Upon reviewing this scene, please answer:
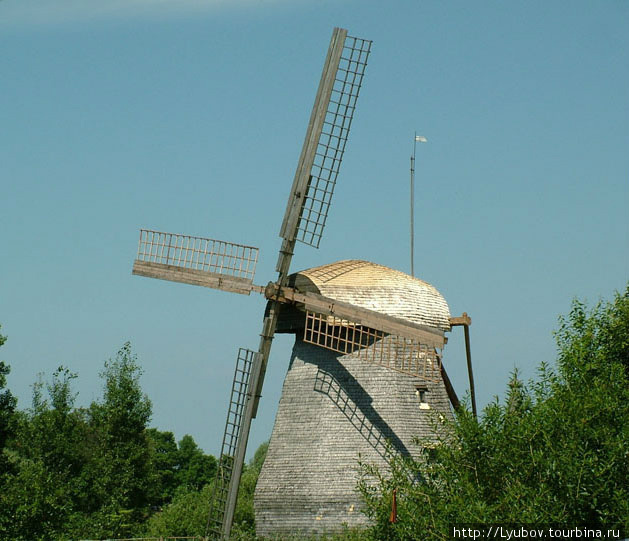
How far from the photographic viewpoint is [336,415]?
23.1 meters

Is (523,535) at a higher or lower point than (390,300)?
lower

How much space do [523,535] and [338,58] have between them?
1285 centimetres

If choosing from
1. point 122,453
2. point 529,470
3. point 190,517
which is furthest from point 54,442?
point 529,470

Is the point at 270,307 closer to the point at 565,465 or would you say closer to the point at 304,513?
the point at 304,513

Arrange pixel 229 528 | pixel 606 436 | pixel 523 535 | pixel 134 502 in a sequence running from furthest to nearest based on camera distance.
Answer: pixel 134 502
pixel 229 528
pixel 606 436
pixel 523 535

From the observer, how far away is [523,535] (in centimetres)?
1565

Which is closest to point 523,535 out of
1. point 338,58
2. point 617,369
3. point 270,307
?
point 617,369

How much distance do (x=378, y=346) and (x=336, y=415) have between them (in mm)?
1857

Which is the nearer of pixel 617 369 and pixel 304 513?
pixel 617 369

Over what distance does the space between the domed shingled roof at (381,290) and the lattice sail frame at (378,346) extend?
2.00 ft

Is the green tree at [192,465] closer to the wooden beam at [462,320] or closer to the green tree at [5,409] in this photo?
the green tree at [5,409]

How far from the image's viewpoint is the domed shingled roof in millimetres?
23703

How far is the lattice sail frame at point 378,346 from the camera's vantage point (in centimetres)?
2303

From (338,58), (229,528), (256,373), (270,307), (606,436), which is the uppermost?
(338,58)
